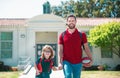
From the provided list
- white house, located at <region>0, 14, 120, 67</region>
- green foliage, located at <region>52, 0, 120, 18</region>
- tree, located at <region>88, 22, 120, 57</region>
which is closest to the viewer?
tree, located at <region>88, 22, 120, 57</region>

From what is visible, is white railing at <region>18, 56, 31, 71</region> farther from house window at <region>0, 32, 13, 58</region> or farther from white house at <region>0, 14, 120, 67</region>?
house window at <region>0, 32, 13, 58</region>

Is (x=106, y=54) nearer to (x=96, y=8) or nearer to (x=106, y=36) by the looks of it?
(x=106, y=36)

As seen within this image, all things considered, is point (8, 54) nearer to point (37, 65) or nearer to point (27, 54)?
point (27, 54)

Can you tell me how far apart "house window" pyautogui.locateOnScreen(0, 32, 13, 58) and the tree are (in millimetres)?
7226

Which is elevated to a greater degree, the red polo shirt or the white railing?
the red polo shirt

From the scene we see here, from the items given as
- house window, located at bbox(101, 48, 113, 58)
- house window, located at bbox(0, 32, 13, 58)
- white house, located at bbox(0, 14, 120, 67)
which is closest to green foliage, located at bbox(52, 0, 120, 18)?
house window, located at bbox(101, 48, 113, 58)

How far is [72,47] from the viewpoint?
261 inches

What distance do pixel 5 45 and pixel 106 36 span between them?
Result: 8.94m

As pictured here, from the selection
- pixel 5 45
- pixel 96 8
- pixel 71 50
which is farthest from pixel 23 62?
pixel 96 8

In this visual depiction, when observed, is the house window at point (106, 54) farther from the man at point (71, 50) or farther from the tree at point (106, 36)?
the man at point (71, 50)

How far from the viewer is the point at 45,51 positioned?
727 cm

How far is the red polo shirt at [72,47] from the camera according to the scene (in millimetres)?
6621

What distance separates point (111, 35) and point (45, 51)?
1822 cm

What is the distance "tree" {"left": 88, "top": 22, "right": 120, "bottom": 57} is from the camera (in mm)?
24875
